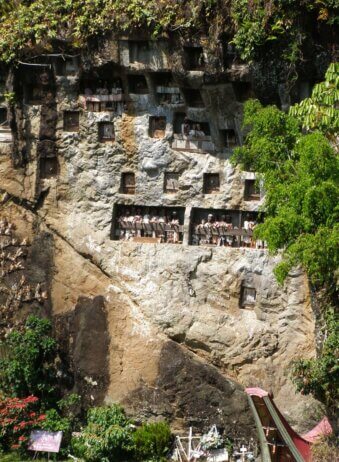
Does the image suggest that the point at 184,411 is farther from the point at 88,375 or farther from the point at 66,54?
the point at 66,54

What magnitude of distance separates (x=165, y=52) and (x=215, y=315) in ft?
15.5

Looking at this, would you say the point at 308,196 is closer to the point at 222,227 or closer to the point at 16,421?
the point at 222,227

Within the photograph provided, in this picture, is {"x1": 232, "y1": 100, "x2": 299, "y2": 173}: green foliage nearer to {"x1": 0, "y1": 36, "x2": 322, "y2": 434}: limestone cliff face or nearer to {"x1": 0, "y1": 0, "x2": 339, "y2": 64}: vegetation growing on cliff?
{"x1": 0, "y1": 0, "x2": 339, "y2": 64}: vegetation growing on cliff

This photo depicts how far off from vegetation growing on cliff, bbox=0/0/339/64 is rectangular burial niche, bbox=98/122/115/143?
151 centimetres

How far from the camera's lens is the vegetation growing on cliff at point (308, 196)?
11.8 meters

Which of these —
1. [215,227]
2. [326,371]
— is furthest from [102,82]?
[326,371]

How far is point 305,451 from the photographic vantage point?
502 inches

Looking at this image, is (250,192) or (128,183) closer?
(250,192)

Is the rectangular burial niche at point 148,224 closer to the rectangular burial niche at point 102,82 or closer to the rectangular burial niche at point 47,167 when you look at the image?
the rectangular burial niche at point 47,167

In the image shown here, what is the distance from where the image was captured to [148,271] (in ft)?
50.4

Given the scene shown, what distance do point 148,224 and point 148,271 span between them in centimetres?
95

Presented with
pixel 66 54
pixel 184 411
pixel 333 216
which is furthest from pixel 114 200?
pixel 333 216

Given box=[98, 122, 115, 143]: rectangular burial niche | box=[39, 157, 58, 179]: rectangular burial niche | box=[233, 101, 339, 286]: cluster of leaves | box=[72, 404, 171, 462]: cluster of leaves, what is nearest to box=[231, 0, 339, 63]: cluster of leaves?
box=[233, 101, 339, 286]: cluster of leaves

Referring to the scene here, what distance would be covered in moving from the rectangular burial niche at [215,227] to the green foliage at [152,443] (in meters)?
3.40
